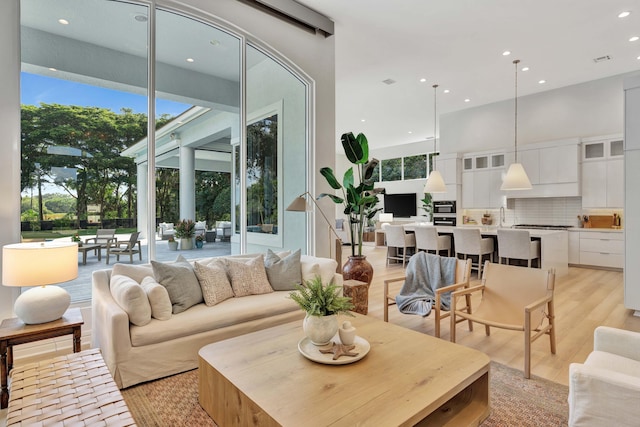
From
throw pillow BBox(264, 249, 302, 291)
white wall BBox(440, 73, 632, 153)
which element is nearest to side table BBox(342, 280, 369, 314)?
throw pillow BBox(264, 249, 302, 291)

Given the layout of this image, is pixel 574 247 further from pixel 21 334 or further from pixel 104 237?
pixel 21 334

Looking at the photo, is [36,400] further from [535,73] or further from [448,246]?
[535,73]

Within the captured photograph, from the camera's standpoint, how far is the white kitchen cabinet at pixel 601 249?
6.43m

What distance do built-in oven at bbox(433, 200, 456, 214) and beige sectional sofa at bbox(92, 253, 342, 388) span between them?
21.5 ft

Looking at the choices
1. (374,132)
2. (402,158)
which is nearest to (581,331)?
(374,132)

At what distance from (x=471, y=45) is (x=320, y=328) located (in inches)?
209

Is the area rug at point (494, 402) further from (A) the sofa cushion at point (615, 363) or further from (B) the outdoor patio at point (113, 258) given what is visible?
(B) the outdoor patio at point (113, 258)

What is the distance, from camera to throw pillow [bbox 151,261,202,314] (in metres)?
2.95

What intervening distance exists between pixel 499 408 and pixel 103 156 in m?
4.02

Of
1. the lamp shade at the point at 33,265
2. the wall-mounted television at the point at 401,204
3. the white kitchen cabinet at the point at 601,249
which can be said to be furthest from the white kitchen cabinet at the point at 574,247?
the lamp shade at the point at 33,265

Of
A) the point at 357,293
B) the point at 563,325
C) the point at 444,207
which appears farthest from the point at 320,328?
the point at 444,207

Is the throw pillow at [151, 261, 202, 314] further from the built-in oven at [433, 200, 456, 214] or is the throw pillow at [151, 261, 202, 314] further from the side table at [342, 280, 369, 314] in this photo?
the built-in oven at [433, 200, 456, 214]

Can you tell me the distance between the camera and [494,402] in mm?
2254

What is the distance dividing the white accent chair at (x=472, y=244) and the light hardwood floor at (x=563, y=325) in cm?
120
